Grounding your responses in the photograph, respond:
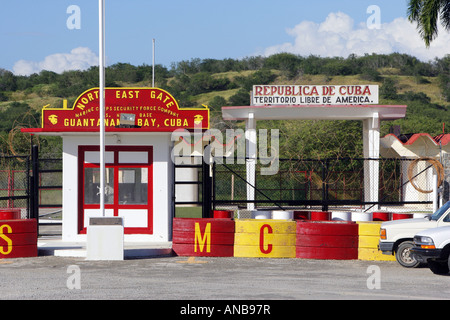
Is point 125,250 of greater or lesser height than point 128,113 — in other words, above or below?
below

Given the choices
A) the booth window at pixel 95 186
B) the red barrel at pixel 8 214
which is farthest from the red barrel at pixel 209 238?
the red barrel at pixel 8 214

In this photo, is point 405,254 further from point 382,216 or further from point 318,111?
point 318,111

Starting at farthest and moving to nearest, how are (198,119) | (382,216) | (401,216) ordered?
(382,216)
(401,216)
(198,119)

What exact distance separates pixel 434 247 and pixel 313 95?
17596 mm

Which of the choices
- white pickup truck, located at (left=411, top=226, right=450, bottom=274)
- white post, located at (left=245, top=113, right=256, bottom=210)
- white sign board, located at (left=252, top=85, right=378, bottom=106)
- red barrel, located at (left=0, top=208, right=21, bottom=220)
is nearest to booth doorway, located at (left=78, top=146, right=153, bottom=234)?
red barrel, located at (left=0, top=208, right=21, bottom=220)

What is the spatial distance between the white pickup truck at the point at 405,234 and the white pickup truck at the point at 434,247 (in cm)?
76

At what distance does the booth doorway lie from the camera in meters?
18.4

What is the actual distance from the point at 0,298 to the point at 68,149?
8225 mm

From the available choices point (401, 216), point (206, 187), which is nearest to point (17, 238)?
point (206, 187)

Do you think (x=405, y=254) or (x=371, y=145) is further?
(x=371, y=145)

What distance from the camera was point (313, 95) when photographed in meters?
30.6

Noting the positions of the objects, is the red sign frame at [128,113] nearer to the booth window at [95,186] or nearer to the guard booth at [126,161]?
the guard booth at [126,161]

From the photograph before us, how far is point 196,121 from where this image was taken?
18.1 meters
